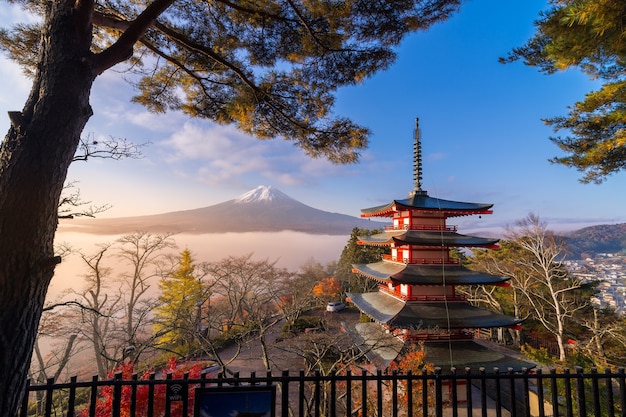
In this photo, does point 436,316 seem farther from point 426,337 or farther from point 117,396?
point 117,396

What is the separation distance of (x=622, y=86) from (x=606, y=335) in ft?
38.6

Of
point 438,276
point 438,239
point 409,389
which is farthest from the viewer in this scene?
point 438,239

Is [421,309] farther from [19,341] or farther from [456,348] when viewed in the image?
[19,341]

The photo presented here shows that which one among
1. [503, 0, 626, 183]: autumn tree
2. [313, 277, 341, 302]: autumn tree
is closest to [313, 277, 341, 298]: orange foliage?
[313, 277, 341, 302]: autumn tree

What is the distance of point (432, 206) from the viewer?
857 centimetres

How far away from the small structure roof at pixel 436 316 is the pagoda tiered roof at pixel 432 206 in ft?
9.21

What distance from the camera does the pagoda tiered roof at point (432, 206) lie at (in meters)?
8.40

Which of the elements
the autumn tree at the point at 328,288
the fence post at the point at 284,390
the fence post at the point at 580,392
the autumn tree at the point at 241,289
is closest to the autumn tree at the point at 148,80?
the fence post at the point at 284,390

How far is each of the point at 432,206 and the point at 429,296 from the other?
279cm

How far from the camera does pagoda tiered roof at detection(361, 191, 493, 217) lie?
8.40 meters

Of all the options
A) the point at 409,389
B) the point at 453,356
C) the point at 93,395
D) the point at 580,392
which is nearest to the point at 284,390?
the point at 409,389

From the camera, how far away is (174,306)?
1358 centimetres

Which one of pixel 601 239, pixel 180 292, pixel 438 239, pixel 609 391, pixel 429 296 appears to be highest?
pixel 438 239

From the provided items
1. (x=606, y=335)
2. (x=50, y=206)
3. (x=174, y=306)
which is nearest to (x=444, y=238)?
(x=50, y=206)
